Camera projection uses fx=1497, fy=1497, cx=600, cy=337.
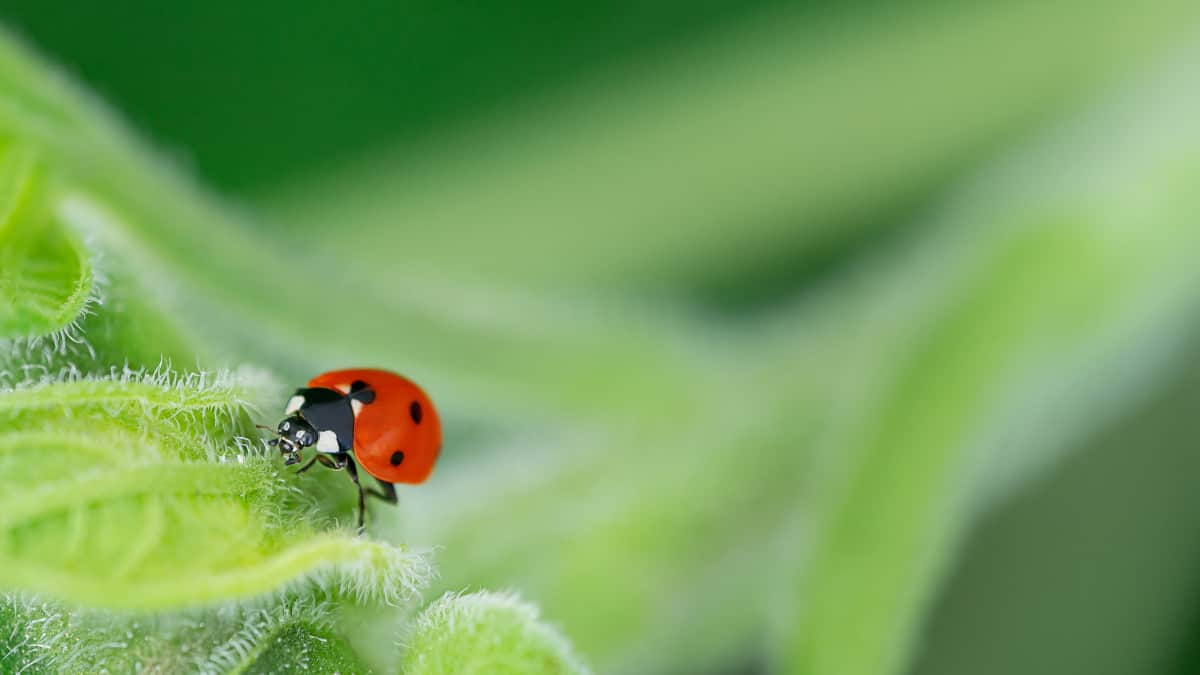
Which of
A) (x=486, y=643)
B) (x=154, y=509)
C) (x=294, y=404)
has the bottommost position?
(x=486, y=643)

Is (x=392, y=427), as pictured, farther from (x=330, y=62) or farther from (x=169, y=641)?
(x=330, y=62)

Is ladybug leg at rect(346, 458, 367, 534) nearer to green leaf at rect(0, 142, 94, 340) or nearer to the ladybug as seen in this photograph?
the ladybug

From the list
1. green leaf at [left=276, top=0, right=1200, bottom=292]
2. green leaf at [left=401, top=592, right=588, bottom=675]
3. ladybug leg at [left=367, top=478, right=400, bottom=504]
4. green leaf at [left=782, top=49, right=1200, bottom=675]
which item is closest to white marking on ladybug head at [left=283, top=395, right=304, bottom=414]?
ladybug leg at [left=367, top=478, right=400, bottom=504]

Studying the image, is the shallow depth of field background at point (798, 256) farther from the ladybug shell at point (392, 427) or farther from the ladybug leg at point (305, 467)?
the ladybug leg at point (305, 467)

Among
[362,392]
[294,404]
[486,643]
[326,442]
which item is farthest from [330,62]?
[486,643]

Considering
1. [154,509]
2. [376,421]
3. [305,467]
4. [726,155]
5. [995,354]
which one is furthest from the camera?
[726,155]

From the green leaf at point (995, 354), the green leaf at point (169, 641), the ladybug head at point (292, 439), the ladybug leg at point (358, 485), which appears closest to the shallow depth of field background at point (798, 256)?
the green leaf at point (995, 354)
